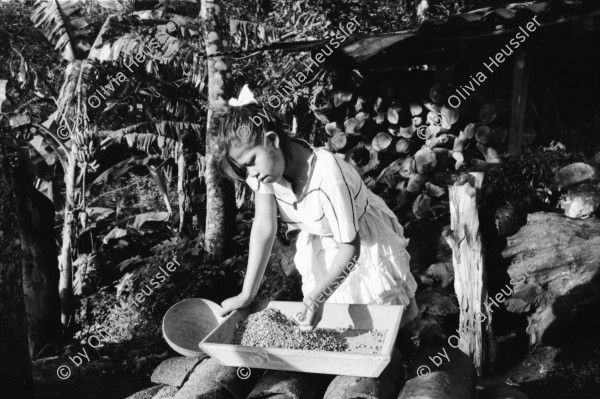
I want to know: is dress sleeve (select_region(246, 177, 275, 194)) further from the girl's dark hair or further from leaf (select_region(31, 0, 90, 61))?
leaf (select_region(31, 0, 90, 61))

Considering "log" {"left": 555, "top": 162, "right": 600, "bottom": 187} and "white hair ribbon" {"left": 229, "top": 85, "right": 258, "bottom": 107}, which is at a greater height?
"white hair ribbon" {"left": 229, "top": 85, "right": 258, "bottom": 107}

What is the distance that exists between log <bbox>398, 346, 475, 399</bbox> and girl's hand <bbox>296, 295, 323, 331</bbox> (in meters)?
0.53

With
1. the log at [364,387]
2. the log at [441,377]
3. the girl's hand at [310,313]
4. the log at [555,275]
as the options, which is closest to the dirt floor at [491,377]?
the log at [555,275]

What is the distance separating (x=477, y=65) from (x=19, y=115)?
216 inches

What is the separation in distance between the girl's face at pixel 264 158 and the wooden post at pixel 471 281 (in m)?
2.88

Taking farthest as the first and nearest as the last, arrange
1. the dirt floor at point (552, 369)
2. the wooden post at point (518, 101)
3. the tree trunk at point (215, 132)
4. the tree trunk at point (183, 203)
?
1. the tree trunk at point (183, 203)
2. the tree trunk at point (215, 132)
3. the wooden post at point (518, 101)
4. the dirt floor at point (552, 369)

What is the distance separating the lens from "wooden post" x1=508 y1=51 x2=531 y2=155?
6.77 metres

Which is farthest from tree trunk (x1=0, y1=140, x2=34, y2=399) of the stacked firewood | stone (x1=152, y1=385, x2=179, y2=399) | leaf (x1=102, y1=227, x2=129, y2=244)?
leaf (x1=102, y1=227, x2=129, y2=244)

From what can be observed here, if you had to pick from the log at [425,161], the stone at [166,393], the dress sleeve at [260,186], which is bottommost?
the stone at [166,393]

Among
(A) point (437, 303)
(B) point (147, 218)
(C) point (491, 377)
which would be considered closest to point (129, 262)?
(B) point (147, 218)

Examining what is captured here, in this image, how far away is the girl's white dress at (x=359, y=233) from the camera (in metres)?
2.70

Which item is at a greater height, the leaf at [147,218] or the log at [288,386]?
the log at [288,386]

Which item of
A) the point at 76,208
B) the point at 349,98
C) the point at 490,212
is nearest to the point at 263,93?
the point at 349,98

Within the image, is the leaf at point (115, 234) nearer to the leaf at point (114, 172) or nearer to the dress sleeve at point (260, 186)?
the leaf at point (114, 172)
